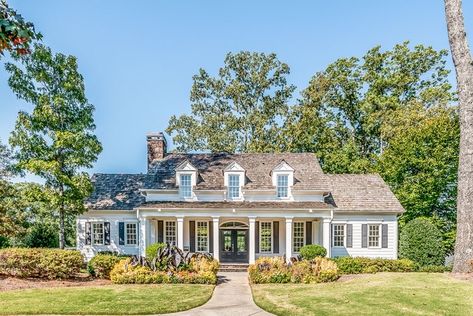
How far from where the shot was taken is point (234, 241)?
21875 millimetres

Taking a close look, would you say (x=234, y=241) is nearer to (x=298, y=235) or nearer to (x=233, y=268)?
(x=233, y=268)

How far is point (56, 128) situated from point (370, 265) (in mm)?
18021

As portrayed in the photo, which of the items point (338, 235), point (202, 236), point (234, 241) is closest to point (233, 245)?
point (234, 241)

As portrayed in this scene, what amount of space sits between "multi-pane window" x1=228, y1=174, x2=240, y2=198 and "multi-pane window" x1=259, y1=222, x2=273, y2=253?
2.50 m

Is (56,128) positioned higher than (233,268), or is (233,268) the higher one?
(56,128)

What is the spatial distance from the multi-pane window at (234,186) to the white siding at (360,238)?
20.5ft

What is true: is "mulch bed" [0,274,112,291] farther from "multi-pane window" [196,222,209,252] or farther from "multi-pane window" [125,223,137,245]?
"multi-pane window" [196,222,209,252]

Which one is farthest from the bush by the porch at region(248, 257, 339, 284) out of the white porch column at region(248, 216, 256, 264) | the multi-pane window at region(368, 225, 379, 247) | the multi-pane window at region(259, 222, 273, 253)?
the multi-pane window at region(368, 225, 379, 247)

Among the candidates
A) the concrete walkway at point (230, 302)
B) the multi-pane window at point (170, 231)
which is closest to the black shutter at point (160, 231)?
the multi-pane window at point (170, 231)

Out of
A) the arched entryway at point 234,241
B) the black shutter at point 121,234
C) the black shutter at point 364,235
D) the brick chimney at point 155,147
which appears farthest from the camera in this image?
the brick chimney at point 155,147

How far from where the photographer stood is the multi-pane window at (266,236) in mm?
21797

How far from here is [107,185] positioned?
955 inches

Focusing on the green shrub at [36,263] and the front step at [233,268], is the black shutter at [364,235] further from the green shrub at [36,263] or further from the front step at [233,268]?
the green shrub at [36,263]

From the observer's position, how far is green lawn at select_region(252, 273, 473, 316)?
31.9ft
